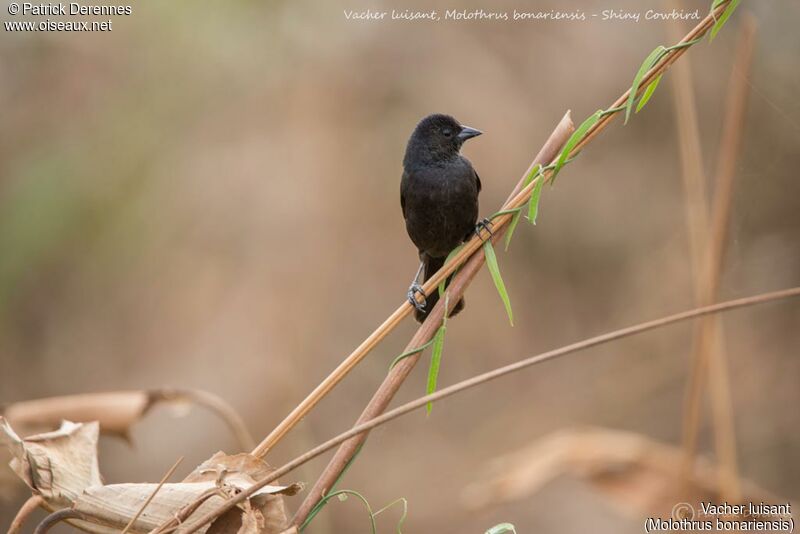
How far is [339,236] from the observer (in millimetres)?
5977

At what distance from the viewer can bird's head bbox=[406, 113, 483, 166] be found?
376 cm

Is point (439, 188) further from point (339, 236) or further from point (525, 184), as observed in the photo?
point (339, 236)

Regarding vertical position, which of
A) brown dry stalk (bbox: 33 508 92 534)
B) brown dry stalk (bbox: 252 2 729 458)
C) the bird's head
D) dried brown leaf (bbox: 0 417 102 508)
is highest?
the bird's head

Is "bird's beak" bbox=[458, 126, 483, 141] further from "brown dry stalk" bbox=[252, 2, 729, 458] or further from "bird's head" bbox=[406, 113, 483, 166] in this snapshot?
"brown dry stalk" bbox=[252, 2, 729, 458]

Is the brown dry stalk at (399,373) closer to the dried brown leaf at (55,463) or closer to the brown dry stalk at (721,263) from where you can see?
the dried brown leaf at (55,463)

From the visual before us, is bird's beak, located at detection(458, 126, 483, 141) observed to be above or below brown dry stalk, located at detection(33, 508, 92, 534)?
above

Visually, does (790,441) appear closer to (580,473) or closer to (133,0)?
(580,473)

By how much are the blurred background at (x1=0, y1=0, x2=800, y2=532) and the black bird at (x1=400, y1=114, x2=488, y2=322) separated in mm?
1958

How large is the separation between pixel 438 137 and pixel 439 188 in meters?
0.27

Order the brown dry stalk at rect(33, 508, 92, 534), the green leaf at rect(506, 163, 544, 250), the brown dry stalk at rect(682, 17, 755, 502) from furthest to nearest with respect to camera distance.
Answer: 1. the brown dry stalk at rect(682, 17, 755, 502)
2. the green leaf at rect(506, 163, 544, 250)
3. the brown dry stalk at rect(33, 508, 92, 534)

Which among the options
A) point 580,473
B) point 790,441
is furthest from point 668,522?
point 790,441

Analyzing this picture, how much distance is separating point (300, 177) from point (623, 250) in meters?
2.56

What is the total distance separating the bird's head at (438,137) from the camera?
3.76 m

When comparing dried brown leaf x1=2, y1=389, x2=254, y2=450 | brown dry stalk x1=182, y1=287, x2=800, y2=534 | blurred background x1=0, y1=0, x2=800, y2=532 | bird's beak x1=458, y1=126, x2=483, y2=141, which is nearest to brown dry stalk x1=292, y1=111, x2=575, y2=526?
brown dry stalk x1=182, y1=287, x2=800, y2=534
